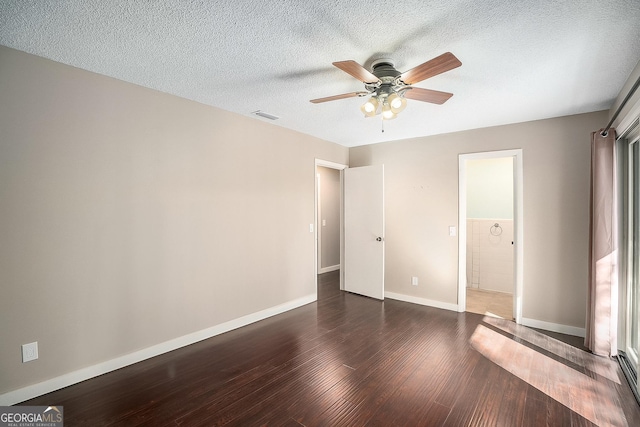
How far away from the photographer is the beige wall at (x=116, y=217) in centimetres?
219

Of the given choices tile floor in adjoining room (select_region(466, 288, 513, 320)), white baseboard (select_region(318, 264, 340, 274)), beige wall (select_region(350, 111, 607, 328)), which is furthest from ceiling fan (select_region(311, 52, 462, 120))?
white baseboard (select_region(318, 264, 340, 274))

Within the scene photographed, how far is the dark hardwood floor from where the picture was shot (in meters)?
2.07

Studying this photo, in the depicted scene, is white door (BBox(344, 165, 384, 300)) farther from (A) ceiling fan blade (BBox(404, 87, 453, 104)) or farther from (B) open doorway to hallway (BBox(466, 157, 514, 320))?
(A) ceiling fan blade (BBox(404, 87, 453, 104))

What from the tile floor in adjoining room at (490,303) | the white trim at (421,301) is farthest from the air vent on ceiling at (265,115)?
the tile floor in adjoining room at (490,303)

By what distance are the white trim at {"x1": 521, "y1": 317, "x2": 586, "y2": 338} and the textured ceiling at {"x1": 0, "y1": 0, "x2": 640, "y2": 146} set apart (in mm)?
2490

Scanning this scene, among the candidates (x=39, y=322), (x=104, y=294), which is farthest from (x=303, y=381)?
(x=39, y=322)

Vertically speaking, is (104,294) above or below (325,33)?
below

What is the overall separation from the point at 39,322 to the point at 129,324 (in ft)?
2.07

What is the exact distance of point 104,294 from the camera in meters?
2.59

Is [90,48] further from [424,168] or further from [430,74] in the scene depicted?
[424,168]

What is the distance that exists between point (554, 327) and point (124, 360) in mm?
4601

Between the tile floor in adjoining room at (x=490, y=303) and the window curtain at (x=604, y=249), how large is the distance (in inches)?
44.3

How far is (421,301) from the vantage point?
4629 millimetres

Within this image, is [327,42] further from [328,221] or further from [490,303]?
[328,221]
